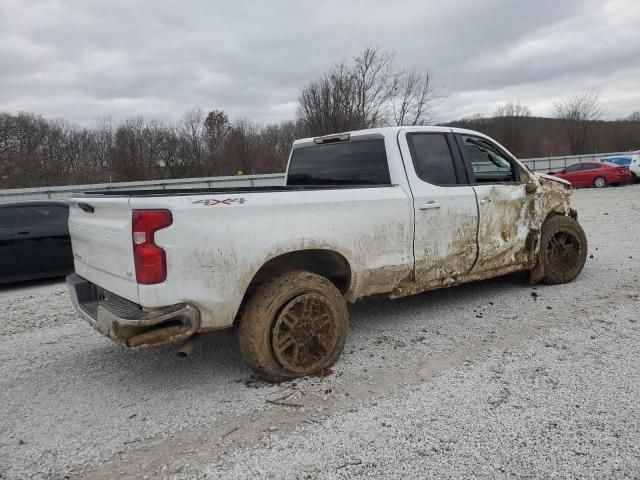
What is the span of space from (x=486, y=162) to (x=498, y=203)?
18.6 inches

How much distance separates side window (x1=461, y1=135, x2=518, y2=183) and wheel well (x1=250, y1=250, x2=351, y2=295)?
1.85m

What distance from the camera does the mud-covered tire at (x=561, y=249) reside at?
5.51 metres

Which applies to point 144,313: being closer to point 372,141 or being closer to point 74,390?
point 74,390

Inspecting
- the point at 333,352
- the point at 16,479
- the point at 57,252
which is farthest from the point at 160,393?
the point at 57,252

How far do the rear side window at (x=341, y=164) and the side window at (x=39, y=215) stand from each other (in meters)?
4.65

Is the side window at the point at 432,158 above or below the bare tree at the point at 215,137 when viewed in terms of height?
below

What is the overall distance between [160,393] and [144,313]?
2.70ft

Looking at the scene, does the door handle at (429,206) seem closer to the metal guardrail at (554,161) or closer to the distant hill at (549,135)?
the metal guardrail at (554,161)

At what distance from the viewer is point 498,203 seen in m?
4.89

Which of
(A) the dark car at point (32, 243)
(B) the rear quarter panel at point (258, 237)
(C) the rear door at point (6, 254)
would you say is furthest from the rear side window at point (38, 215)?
(B) the rear quarter panel at point (258, 237)

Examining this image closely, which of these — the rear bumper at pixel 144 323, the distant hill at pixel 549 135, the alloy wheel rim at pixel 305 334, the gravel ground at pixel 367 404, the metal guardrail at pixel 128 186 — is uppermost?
the distant hill at pixel 549 135

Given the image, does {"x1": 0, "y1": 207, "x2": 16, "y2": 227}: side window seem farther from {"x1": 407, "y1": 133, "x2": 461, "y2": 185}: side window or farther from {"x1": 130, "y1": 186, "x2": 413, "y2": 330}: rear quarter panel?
{"x1": 407, "y1": 133, "x2": 461, "y2": 185}: side window

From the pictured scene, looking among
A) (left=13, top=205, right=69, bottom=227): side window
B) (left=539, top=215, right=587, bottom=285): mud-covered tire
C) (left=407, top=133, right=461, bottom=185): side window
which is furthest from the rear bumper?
(left=13, top=205, right=69, bottom=227): side window

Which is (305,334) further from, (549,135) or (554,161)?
(549,135)
